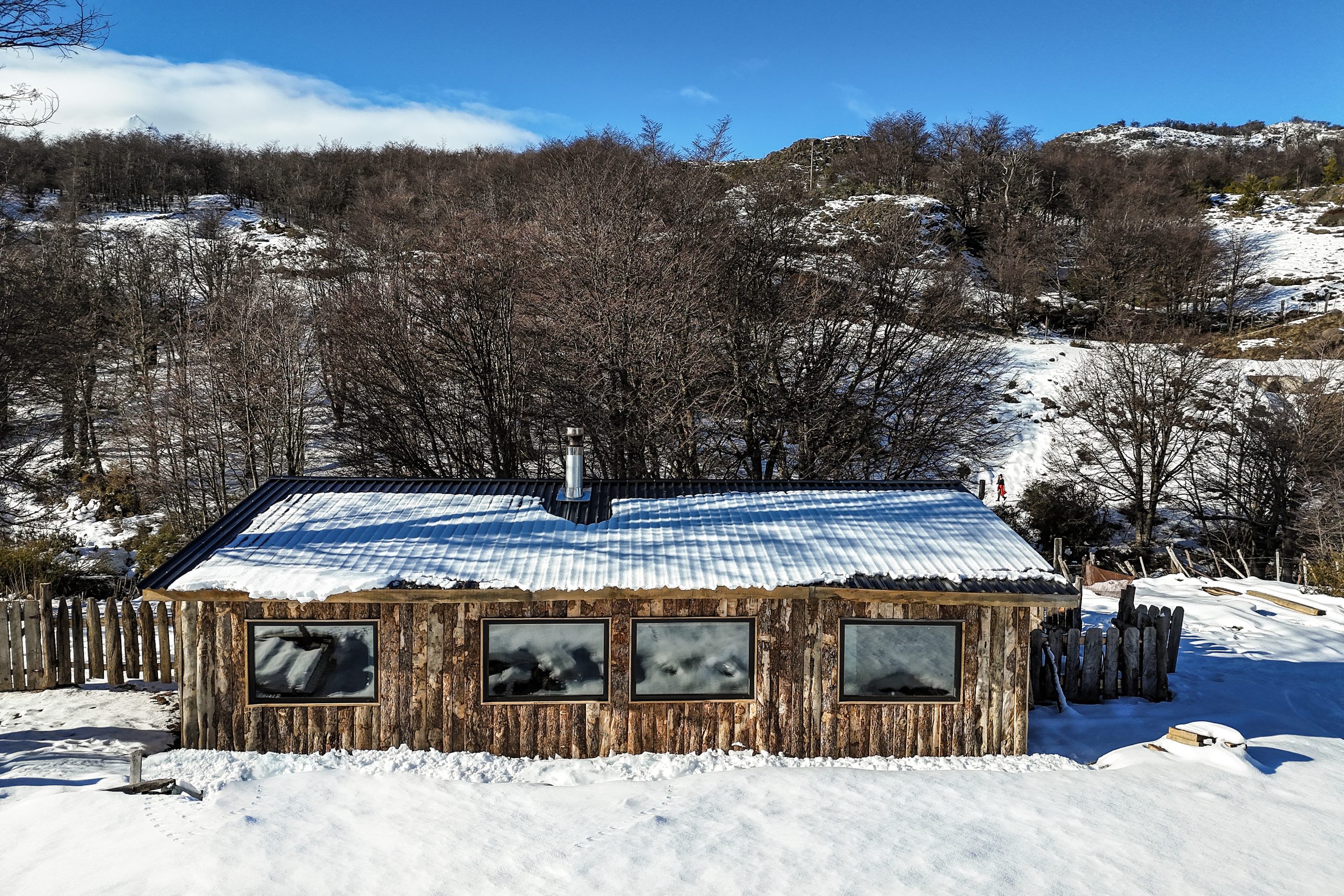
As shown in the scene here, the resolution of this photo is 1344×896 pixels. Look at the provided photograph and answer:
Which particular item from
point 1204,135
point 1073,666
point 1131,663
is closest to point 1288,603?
point 1131,663

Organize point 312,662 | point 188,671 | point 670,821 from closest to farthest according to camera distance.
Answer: point 670,821 → point 188,671 → point 312,662

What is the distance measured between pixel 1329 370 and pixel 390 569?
3056cm

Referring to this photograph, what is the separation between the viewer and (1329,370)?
2516 cm

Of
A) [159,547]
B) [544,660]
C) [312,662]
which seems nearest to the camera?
[312,662]

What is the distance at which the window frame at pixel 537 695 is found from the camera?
777cm

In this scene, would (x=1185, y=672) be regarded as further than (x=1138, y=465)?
No

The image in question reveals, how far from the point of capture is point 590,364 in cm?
1802

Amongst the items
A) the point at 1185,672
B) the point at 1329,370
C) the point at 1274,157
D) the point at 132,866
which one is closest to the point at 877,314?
the point at 1185,672

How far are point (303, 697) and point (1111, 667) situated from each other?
10.2m

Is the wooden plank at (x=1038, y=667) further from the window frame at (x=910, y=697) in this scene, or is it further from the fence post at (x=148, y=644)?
the fence post at (x=148, y=644)

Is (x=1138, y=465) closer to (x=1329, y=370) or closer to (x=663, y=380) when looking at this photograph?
(x=1329, y=370)

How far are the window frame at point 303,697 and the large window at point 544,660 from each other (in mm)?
1068

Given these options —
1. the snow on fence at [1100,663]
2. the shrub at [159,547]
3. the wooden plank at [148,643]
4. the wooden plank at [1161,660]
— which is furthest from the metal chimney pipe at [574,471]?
the shrub at [159,547]

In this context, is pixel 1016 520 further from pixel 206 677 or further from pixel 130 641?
pixel 130 641
